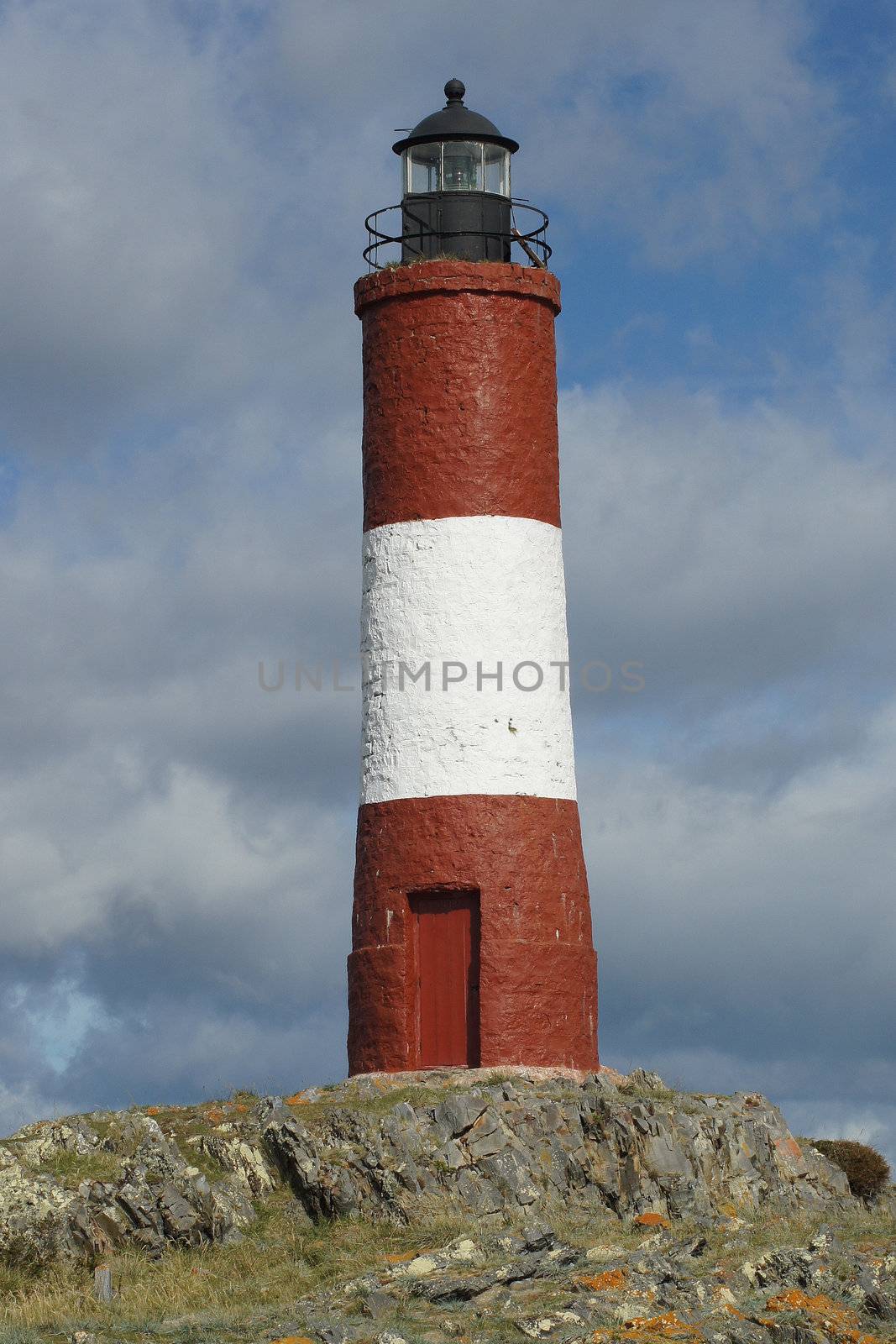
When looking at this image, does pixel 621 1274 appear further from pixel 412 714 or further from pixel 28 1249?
pixel 412 714

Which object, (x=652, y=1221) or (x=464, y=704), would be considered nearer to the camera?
(x=652, y=1221)

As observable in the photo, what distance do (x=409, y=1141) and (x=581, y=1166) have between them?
202 centimetres

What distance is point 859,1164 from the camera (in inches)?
1123

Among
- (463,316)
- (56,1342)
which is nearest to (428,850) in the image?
(463,316)

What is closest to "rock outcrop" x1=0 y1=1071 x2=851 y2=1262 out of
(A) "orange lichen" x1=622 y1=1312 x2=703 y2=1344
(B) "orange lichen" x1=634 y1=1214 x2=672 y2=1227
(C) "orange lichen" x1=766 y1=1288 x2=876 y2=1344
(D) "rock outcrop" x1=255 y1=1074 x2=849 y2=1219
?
(D) "rock outcrop" x1=255 y1=1074 x2=849 y2=1219

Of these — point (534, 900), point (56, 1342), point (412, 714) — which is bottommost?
point (56, 1342)

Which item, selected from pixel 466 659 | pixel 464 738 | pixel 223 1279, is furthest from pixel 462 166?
pixel 223 1279

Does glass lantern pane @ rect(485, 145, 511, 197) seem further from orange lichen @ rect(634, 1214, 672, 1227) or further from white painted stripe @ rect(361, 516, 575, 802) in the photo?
orange lichen @ rect(634, 1214, 672, 1227)

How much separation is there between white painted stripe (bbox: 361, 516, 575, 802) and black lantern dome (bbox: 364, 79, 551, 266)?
164 inches

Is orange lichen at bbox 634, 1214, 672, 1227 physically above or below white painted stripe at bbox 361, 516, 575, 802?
below

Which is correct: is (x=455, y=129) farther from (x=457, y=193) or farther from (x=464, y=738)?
(x=464, y=738)

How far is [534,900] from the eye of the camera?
26.9 m

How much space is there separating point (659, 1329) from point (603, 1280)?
1.15 m

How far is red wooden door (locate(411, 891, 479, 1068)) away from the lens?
1056 inches
